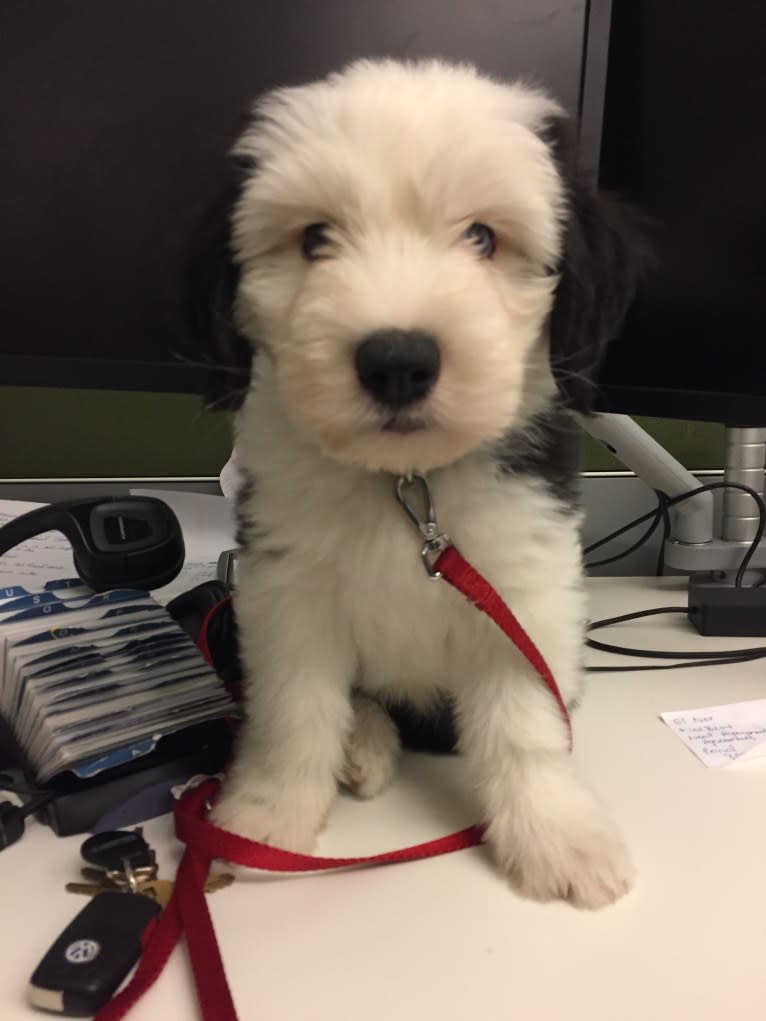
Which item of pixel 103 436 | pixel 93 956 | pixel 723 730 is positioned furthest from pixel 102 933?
pixel 103 436

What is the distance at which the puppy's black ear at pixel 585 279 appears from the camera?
0.83 m

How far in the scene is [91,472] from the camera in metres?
1.81

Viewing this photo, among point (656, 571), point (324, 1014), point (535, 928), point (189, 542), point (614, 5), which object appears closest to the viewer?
point (324, 1014)

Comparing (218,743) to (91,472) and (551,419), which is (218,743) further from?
(91,472)

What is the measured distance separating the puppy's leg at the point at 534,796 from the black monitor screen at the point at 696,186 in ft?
1.98

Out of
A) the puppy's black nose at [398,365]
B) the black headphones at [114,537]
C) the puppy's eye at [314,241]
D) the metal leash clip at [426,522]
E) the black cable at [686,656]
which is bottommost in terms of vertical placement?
the black cable at [686,656]

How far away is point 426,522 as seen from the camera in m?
0.84

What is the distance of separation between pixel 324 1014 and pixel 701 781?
0.50 m

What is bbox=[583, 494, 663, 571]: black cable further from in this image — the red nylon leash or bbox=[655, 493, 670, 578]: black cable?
the red nylon leash

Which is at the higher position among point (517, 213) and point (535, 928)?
point (517, 213)

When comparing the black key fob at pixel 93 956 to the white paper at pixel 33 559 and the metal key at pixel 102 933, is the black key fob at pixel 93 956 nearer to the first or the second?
the metal key at pixel 102 933

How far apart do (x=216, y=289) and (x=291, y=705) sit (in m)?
0.44

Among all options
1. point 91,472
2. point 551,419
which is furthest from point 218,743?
point 91,472

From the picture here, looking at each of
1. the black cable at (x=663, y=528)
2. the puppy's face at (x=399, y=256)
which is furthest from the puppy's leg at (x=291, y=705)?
the black cable at (x=663, y=528)
